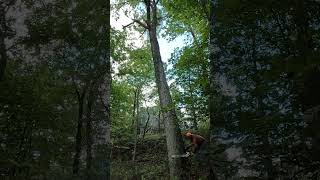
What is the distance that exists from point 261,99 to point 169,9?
21.8 ft

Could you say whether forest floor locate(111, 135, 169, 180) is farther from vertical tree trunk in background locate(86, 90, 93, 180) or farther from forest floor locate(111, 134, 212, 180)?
vertical tree trunk in background locate(86, 90, 93, 180)

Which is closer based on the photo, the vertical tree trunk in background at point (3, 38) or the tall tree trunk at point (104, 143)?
the vertical tree trunk in background at point (3, 38)

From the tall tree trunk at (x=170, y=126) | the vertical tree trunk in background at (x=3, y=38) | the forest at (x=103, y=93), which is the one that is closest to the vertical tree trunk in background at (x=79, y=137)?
the forest at (x=103, y=93)

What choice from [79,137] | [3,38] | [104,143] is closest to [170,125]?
[104,143]

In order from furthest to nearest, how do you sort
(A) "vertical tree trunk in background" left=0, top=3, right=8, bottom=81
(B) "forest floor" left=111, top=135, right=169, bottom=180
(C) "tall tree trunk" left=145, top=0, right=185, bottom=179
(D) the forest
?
1. (B) "forest floor" left=111, top=135, right=169, bottom=180
2. (C) "tall tree trunk" left=145, top=0, right=185, bottom=179
3. (A) "vertical tree trunk in background" left=0, top=3, right=8, bottom=81
4. (D) the forest

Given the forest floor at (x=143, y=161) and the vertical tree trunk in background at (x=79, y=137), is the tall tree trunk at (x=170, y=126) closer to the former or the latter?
the forest floor at (x=143, y=161)

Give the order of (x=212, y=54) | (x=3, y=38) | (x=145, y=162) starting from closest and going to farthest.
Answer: (x=212, y=54) < (x=3, y=38) < (x=145, y=162)

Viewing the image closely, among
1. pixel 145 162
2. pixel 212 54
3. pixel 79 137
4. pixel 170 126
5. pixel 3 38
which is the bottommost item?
pixel 145 162

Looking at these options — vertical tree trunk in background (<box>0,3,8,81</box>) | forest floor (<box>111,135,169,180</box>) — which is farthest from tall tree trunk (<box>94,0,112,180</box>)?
forest floor (<box>111,135,169,180</box>)

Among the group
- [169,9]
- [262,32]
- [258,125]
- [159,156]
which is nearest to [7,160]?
[258,125]

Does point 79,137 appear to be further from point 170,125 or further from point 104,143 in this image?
point 170,125

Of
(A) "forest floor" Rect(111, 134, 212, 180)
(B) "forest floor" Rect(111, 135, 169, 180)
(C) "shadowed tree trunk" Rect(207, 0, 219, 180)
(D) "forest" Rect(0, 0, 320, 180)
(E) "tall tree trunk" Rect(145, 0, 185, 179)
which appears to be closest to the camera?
(D) "forest" Rect(0, 0, 320, 180)

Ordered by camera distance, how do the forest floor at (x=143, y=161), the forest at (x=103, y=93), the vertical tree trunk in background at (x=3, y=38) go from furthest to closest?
the forest floor at (x=143, y=161) < the vertical tree trunk in background at (x=3, y=38) < the forest at (x=103, y=93)

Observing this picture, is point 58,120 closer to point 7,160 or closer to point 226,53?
point 7,160
